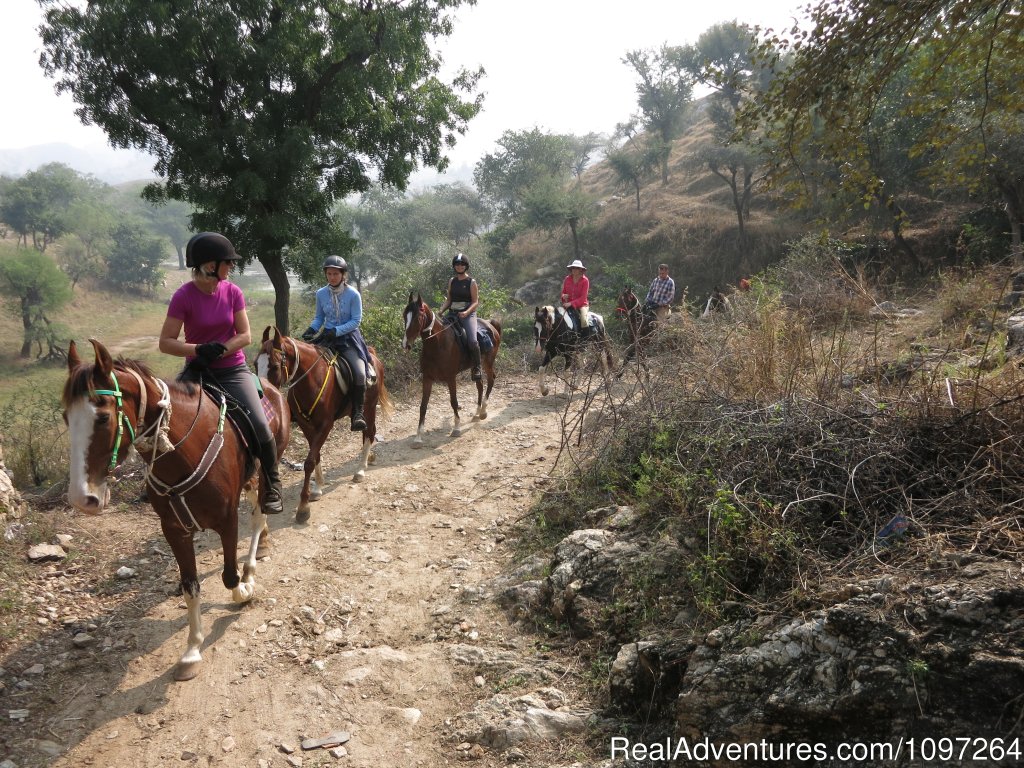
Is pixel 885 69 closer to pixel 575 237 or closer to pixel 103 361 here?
pixel 103 361

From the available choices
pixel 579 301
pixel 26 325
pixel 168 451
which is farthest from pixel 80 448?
pixel 26 325

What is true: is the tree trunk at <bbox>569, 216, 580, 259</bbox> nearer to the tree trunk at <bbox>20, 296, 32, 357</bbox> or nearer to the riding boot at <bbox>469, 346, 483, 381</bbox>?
the riding boot at <bbox>469, 346, 483, 381</bbox>

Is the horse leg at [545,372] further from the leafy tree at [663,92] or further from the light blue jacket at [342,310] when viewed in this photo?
the leafy tree at [663,92]

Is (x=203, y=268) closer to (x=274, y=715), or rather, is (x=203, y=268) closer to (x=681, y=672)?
(x=274, y=715)

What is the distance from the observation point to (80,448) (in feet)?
9.87

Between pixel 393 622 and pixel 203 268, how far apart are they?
10.3ft

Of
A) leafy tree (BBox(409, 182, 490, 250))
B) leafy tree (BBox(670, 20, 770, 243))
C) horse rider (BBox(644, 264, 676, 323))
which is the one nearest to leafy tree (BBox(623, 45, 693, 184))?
leafy tree (BBox(670, 20, 770, 243))

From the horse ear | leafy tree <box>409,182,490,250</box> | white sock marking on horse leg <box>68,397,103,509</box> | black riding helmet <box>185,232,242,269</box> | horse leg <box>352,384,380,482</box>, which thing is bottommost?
horse leg <box>352,384,380,482</box>

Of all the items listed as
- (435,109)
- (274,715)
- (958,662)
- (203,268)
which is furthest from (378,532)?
(435,109)

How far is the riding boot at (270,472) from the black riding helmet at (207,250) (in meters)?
1.53

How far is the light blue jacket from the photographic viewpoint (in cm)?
721

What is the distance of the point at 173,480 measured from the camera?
3.79 metres

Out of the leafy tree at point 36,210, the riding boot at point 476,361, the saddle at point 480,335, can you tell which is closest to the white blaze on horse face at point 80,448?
the saddle at point 480,335

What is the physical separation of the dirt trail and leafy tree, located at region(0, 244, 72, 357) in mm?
45131
